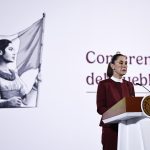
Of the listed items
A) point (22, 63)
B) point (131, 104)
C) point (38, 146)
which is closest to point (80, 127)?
point (38, 146)

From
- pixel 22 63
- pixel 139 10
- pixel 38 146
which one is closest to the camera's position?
pixel 38 146

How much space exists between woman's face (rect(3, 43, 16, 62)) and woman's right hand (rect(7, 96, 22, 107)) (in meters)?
0.36

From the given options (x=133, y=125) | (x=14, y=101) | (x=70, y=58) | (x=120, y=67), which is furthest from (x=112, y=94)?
(x=14, y=101)

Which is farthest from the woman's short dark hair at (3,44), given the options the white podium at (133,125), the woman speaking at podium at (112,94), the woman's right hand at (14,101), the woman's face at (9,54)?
the white podium at (133,125)

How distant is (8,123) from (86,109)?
2.34 ft

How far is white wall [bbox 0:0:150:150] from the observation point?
2756mm

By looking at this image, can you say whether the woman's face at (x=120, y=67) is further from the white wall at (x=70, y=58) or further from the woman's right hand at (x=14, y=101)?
the woman's right hand at (x=14, y=101)

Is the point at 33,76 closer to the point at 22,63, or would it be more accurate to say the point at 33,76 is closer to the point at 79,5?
the point at 22,63

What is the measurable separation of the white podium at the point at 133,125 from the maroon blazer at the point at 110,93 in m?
0.55

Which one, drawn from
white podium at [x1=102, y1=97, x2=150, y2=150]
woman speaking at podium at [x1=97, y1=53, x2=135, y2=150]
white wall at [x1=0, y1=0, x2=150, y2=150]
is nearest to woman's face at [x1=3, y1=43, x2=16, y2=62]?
white wall at [x1=0, y1=0, x2=150, y2=150]

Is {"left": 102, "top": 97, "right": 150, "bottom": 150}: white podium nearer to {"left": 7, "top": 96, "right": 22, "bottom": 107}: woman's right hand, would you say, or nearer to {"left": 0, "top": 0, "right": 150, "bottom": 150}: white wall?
{"left": 0, "top": 0, "right": 150, "bottom": 150}: white wall

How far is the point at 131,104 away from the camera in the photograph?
1095 millimetres

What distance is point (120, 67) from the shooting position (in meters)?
2.07

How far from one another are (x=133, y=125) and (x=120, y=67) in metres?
0.90
